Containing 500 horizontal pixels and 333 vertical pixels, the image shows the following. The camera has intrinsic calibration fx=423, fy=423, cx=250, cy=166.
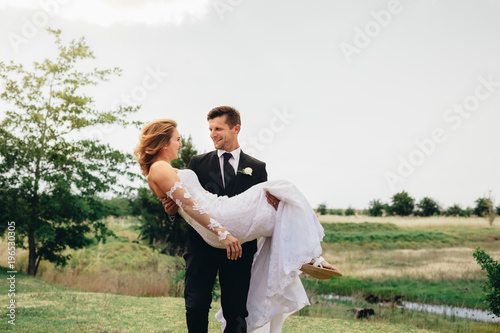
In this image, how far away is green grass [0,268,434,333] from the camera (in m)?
5.67

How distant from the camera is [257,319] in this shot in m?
3.72

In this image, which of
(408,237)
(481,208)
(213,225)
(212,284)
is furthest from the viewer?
(481,208)

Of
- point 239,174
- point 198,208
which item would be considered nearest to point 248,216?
point 198,208

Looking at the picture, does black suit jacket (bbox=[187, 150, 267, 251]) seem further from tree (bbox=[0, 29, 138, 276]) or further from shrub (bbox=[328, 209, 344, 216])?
shrub (bbox=[328, 209, 344, 216])

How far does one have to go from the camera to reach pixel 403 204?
1549 inches

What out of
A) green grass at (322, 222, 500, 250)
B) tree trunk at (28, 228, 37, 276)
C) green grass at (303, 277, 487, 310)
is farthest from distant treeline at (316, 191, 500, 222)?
tree trunk at (28, 228, 37, 276)

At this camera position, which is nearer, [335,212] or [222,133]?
[222,133]

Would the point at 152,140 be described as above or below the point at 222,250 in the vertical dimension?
above

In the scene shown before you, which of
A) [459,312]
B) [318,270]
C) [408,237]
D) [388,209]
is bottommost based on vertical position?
[459,312]

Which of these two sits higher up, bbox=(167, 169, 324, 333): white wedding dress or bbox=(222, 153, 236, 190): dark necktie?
bbox=(222, 153, 236, 190): dark necktie

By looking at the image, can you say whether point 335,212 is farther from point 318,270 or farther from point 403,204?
point 318,270

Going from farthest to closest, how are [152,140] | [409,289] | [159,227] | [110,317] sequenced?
[159,227], [409,289], [110,317], [152,140]

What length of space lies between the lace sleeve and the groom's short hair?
81 centimetres

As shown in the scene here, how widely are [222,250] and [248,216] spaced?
1.56ft
